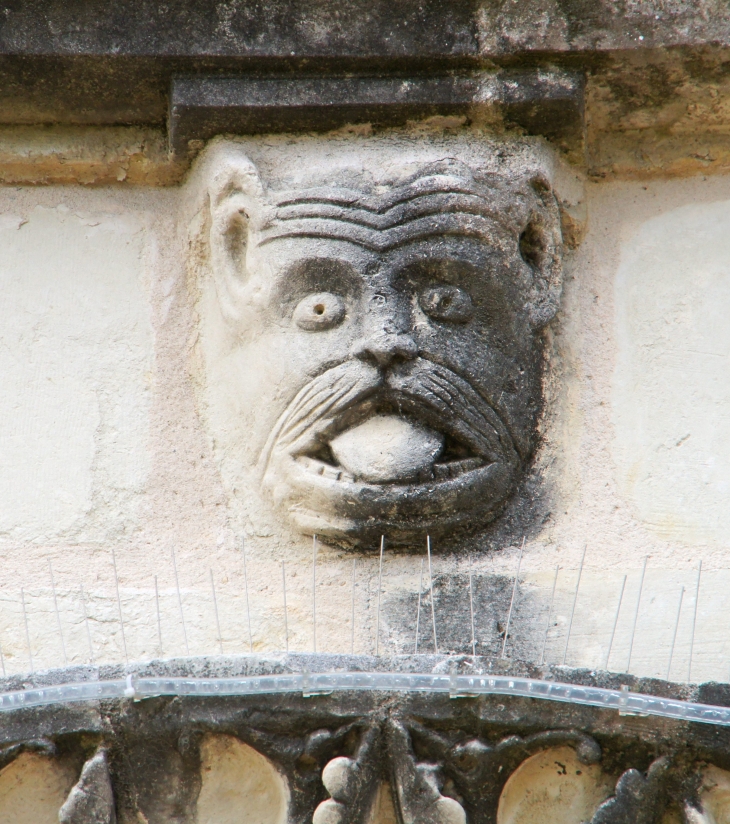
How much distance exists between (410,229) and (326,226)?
19 centimetres

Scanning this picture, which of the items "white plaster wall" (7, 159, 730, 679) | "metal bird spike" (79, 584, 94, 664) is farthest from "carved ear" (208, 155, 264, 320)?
"metal bird spike" (79, 584, 94, 664)

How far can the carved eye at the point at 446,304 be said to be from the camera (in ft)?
9.85

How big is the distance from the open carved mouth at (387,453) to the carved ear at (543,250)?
0.39 meters

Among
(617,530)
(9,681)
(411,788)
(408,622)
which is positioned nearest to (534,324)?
(617,530)

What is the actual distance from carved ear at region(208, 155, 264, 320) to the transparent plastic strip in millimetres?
978

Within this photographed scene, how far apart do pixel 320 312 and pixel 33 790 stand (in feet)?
3.85

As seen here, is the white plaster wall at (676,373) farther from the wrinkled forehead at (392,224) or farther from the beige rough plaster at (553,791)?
the beige rough plaster at (553,791)

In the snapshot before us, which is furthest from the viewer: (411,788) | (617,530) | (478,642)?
(617,530)

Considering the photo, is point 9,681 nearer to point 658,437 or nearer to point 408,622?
point 408,622

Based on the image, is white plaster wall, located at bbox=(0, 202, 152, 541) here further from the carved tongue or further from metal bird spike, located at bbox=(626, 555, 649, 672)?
metal bird spike, located at bbox=(626, 555, 649, 672)

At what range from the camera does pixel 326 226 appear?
3006mm

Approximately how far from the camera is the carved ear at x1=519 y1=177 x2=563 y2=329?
3.14 m

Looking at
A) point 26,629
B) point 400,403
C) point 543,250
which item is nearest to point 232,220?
point 400,403

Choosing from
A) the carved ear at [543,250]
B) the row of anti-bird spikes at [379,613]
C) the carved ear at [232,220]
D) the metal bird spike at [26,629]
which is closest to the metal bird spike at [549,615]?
the row of anti-bird spikes at [379,613]
